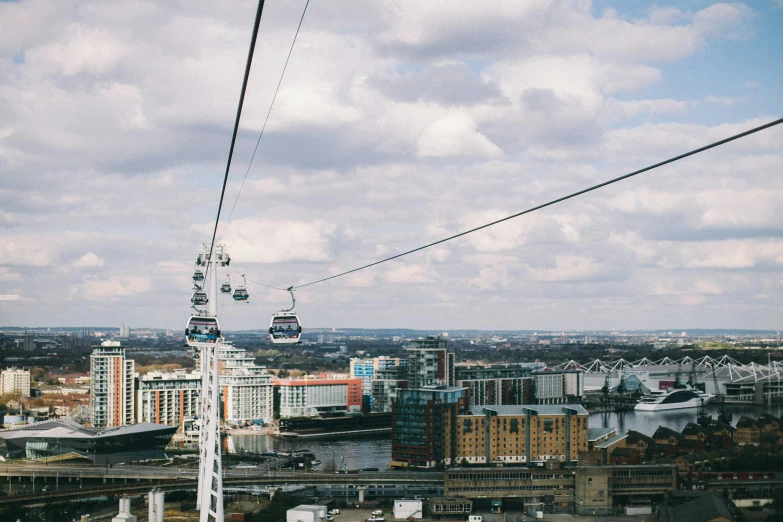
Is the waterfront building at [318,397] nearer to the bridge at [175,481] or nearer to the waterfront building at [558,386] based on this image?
the waterfront building at [558,386]

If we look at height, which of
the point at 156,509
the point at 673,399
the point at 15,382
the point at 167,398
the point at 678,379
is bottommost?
the point at 673,399

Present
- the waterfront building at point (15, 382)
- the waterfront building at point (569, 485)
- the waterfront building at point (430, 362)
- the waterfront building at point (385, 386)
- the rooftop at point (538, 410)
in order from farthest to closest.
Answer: the waterfront building at point (385, 386), the waterfront building at point (15, 382), the waterfront building at point (430, 362), the rooftop at point (538, 410), the waterfront building at point (569, 485)

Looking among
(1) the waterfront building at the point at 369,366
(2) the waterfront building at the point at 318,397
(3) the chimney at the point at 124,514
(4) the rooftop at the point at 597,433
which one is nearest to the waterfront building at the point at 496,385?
(4) the rooftop at the point at 597,433

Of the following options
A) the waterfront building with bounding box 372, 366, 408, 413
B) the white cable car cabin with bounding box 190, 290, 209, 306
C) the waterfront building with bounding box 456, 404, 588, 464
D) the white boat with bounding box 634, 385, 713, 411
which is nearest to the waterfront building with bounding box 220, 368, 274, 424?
the waterfront building with bounding box 372, 366, 408, 413

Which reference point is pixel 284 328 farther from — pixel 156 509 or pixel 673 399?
pixel 673 399

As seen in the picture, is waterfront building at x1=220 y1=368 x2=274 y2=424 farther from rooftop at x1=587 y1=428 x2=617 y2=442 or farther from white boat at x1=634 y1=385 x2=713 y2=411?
white boat at x1=634 y1=385 x2=713 y2=411

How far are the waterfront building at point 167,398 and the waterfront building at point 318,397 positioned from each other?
4.11 metres

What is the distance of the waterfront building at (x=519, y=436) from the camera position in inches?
601

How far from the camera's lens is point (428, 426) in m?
15.3

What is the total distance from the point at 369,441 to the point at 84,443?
7.44 metres

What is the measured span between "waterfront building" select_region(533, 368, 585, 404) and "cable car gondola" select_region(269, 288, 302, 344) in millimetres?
22880

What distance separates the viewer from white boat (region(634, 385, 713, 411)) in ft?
97.0

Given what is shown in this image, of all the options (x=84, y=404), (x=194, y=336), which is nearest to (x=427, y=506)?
(x=194, y=336)

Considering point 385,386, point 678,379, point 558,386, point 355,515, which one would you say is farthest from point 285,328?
point 678,379
